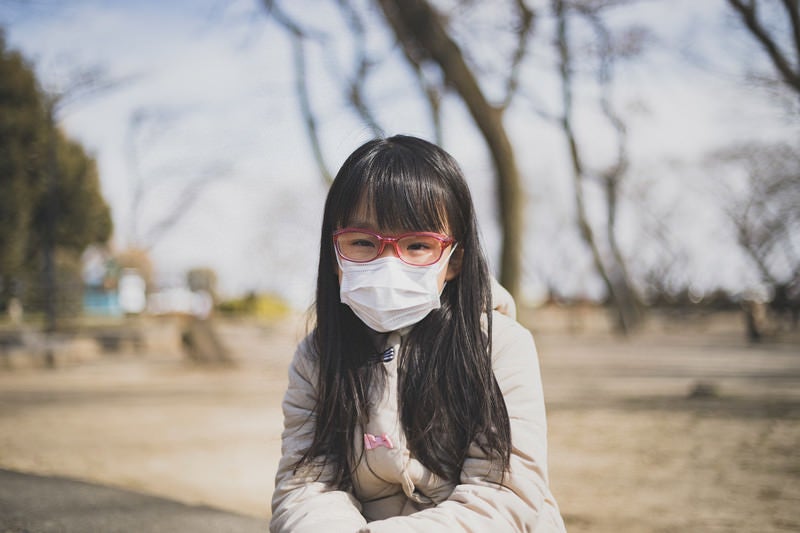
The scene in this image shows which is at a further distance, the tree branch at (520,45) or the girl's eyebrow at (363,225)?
the tree branch at (520,45)

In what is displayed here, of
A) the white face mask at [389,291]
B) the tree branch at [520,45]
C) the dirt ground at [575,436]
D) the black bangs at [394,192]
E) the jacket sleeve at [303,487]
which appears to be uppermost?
the tree branch at [520,45]

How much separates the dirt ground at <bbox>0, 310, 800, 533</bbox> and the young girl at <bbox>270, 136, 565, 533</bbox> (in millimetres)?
556

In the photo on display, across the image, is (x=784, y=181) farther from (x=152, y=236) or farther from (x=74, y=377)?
(x=152, y=236)

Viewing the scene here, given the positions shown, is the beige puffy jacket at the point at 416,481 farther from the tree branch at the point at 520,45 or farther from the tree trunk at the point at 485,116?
the tree branch at the point at 520,45

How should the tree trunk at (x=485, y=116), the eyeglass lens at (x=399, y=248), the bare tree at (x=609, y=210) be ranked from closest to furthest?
the eyeglass lens at (x=399, y=248)
the tree trunk at (x=485, y=116)
the bare tree at (x=609, y=210)

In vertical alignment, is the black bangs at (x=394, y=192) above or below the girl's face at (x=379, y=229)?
above

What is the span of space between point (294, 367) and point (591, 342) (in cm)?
1833

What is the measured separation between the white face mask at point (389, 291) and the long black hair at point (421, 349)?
0.08m

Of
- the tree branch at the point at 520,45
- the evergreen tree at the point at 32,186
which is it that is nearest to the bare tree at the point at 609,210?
the tree branch at the point at 520,45

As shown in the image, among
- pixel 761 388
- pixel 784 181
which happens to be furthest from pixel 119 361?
pixel 784 181

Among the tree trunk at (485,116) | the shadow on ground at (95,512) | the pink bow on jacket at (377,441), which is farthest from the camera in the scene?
the tree trunk at (485,116)

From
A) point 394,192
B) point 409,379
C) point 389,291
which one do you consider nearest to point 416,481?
point 409,379

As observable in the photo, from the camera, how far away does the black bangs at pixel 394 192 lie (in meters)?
1.72

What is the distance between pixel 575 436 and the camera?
6051 millimetres
